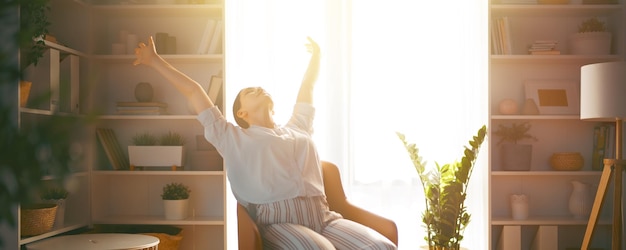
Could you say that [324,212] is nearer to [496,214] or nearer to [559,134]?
[496,214]

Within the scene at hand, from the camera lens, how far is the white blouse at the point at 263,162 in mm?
3016

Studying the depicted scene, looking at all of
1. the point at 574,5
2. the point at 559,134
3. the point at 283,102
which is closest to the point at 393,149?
the point at 283,102

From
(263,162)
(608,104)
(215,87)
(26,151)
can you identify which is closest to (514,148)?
(608,104)

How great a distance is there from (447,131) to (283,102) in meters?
1.11

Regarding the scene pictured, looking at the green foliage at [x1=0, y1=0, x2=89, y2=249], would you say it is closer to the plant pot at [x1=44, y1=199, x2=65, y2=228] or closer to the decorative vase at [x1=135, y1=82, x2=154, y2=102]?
the plant pot at [x1=44, y1=199, x2=65, y2=228]

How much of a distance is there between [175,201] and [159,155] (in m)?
0.30

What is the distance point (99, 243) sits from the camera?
114 inches

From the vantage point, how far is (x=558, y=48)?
13.6 ft

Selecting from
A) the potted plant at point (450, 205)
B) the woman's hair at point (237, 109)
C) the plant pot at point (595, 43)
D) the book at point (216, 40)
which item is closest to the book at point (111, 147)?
the book at point (216, 40)

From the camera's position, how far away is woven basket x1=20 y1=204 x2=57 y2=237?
3111 mm

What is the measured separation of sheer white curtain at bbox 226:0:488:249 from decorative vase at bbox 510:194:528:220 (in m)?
0.27

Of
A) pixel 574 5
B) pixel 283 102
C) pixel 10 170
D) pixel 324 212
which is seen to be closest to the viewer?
pixel 10 170

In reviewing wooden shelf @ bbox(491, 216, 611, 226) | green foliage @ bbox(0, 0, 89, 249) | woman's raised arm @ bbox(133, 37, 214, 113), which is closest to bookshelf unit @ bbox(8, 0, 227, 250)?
woman's raised arm @ bbox(133, 37, 214, 113)

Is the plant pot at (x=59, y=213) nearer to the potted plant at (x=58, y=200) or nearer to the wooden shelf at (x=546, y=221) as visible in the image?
the potted plant at (x=58, y=200)
